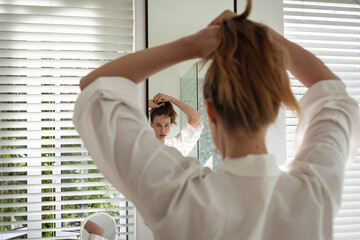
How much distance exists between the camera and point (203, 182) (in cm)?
52

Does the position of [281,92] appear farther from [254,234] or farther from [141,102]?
[141,102]

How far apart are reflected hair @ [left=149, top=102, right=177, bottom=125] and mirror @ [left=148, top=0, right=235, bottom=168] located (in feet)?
0.07

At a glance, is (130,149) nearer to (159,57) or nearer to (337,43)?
(159,57)

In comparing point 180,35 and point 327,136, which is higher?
point 180,35

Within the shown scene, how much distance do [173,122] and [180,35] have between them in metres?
0.43

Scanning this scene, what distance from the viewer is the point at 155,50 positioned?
581 mm

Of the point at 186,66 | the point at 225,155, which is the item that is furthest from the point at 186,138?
the point at 225,155

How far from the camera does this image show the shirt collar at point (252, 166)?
1.73ft

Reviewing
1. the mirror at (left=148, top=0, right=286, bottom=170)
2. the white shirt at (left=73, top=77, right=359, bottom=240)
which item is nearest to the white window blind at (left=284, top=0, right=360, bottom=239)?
the mirror at (left=148, top=0, right=286, bottom=170)

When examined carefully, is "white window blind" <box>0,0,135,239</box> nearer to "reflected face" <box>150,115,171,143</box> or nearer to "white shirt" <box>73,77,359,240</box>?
"reflected face" <box>150,115,171,143</box>

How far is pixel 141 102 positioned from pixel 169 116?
6.8 inches

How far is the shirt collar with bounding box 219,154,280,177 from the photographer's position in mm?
527

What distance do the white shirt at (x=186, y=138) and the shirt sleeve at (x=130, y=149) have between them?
1.04 meters

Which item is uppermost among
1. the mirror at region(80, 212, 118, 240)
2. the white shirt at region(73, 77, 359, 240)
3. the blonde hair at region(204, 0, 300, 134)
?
the blonde hair at region(204, 0, 300, 134)
